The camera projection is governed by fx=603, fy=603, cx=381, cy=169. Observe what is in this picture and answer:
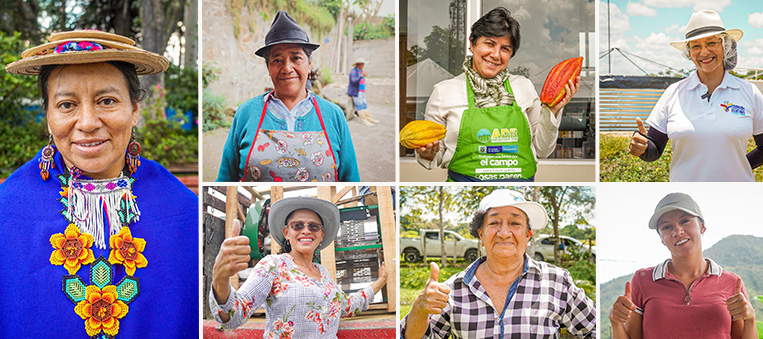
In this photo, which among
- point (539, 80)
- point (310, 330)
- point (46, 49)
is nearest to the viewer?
point (46, 49)

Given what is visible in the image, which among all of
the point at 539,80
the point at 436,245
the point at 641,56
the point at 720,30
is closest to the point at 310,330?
the point at 436,245

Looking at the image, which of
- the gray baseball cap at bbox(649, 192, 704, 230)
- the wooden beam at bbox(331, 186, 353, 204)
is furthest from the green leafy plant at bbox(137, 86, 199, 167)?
the gray baseball cap at bbox(649, 192, 704, 230)

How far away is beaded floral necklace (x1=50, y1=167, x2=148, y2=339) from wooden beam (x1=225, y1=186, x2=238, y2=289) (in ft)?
1.30

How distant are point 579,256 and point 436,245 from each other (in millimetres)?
676

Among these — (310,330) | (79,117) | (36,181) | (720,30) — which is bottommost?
(310,330)

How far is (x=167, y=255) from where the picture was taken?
9.29 ft

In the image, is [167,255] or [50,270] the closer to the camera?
[50,270]

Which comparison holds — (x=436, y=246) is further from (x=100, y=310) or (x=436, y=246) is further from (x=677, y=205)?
(x=100, y=310)

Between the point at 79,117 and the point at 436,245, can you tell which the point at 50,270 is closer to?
the point at 79,117

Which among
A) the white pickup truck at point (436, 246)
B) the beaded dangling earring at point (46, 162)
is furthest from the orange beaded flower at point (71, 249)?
the white pickup truck at point (436, 246)

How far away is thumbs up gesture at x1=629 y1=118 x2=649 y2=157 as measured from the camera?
9.69ft

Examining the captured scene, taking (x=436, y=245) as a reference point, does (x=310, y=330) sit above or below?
below

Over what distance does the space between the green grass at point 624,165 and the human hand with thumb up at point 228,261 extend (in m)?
1.79

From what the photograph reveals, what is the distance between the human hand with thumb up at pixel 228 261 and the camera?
268 cm
